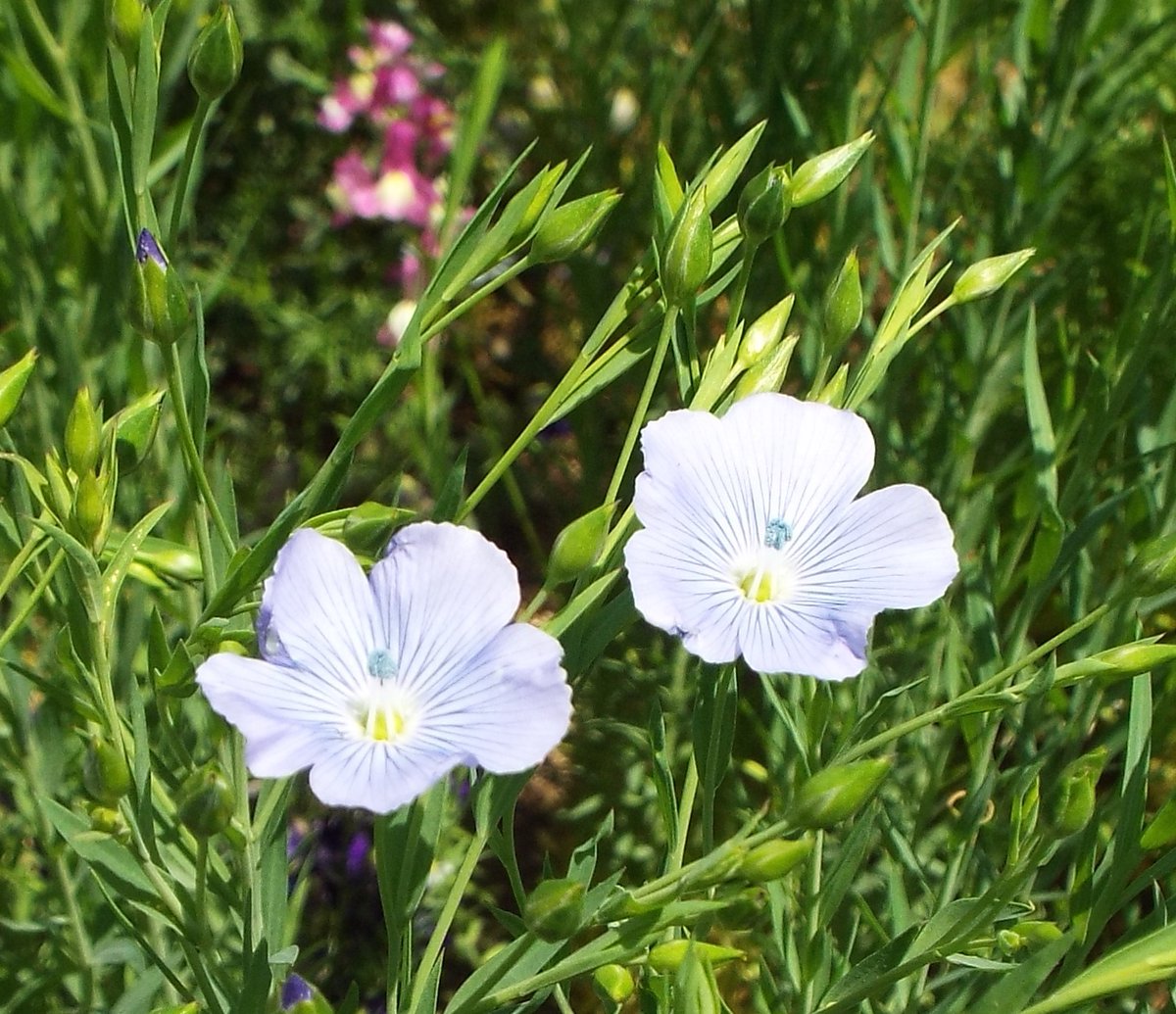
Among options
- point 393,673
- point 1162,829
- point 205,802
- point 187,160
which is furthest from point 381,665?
point 1162,829

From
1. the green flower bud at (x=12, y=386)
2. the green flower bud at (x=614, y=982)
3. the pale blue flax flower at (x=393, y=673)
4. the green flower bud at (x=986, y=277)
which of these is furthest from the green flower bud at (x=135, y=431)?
the green flower bud at (x=986, y=277)

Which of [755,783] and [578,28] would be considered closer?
[755,783]

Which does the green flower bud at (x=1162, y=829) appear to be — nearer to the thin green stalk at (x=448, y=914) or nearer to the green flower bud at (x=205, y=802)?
the thin green stalk at (x=448, y=914)

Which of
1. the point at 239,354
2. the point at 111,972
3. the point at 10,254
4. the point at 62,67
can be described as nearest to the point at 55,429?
the point at 10,254

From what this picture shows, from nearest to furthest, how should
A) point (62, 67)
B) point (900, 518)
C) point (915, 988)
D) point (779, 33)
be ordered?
point (900, 518) → point (915, 988) → point (62, 67) → point (779, 33)

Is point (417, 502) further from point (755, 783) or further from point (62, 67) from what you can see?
point (62, 67)

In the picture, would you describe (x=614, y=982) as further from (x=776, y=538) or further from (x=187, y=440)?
(x=187, y=440)

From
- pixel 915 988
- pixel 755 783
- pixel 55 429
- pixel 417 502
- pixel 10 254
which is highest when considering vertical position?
pixel 10 254
